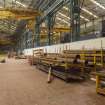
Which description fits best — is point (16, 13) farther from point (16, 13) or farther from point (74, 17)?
point (74, 17)

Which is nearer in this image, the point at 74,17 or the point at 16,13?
the point at 74,17

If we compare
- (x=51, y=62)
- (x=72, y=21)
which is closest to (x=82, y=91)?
(x=51, y=62)

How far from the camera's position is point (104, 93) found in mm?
5258

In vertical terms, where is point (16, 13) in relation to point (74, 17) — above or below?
above

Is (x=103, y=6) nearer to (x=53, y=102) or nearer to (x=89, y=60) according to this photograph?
(x=89, y=60)

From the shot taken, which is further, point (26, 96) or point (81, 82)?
point (81, 82)

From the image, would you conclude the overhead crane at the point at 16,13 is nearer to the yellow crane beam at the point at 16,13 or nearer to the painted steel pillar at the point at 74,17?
the yellow crane beam at the point at 16,13

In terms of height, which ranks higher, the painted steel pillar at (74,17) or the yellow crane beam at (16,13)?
the yellow crane beam at (16,13)

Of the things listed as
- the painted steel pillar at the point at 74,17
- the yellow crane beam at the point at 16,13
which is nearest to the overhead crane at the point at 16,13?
the yellow crane beam at the point at 16,13

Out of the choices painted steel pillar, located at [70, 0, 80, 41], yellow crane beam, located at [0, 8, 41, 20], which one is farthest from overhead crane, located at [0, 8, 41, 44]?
painted steel pillar, located at [70, 0, 80, 41]

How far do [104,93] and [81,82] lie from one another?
1915 millimetres

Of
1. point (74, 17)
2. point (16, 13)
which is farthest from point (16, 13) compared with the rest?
point (74, 17)

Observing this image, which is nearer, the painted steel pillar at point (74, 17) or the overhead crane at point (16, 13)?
the painted steel pillar at point (74, 17)

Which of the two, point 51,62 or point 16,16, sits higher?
point 16,16
